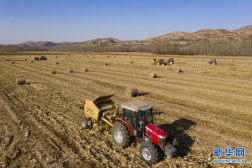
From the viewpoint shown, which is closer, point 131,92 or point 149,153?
point 149,153

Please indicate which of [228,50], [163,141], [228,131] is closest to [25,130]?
[163,141]

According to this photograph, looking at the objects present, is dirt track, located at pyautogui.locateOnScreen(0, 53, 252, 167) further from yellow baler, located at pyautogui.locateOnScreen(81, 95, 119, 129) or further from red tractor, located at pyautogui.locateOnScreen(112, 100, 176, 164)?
yellow baler, located at pyautogui.locateOnScreen(81, 95, 119, 129)

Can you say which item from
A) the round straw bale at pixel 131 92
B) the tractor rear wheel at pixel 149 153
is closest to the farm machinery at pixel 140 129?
the tractor rear wheel at pixel 149 153

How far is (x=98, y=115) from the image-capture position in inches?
363

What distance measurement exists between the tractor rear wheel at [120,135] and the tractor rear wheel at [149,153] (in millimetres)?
859

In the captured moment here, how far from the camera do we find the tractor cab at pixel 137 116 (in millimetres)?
7469

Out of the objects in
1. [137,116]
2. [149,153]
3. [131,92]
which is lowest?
[149,153]

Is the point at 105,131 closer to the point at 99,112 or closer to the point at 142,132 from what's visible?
the point at 99,112

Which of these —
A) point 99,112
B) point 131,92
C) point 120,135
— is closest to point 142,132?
point 120,135

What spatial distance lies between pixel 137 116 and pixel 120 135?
1.38m

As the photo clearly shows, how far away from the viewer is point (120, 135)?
8156 mm

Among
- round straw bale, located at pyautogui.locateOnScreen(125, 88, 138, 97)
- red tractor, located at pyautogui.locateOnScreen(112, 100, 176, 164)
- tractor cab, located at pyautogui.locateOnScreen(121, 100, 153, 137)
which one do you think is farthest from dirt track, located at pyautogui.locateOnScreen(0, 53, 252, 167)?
→ tractor cab, located at pyautogui.locateOnScreen(121, 100, 153, 137)

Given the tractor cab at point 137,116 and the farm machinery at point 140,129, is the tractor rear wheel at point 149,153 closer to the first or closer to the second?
the farm machinery at point 140,129

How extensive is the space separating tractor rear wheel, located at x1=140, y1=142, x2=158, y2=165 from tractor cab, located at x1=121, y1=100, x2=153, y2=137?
0.66m
